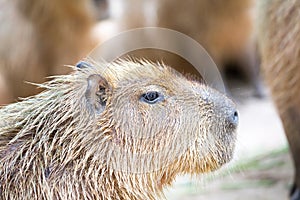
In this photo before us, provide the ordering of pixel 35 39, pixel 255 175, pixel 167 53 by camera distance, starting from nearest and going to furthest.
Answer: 1. pixel 255 175
2. pixel 35 39
3. pixel 167 53

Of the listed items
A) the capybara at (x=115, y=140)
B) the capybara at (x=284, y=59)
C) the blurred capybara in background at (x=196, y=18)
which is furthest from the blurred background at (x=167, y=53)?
the capybara at (x=115, y=140)

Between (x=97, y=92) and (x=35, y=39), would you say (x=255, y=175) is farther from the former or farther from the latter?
(x=97, y=92)

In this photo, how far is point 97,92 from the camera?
1.75 meters

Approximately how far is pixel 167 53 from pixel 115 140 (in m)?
2.69

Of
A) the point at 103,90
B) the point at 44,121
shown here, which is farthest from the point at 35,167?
the point at 103,90

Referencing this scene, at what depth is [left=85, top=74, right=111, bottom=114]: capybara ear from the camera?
5.68 feet

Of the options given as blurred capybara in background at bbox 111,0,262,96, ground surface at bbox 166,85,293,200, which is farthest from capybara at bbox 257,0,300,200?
blurred capybara in background at bbox 111,0,262,96

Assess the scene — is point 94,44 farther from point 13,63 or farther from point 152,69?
Answer: point 152,69

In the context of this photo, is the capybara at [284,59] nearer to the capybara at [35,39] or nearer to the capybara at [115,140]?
the capybara at [115,140]

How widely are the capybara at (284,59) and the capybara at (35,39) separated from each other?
1.34 m

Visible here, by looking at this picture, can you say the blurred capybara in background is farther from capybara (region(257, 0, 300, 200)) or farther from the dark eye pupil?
the dark eye pupil

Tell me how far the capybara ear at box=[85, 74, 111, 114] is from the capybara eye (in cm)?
9

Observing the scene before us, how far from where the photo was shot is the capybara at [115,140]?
1758 millimetres

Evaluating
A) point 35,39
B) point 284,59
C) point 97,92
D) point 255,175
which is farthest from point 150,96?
point 35,39
